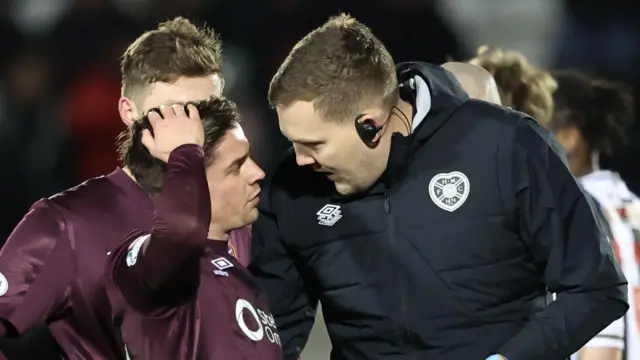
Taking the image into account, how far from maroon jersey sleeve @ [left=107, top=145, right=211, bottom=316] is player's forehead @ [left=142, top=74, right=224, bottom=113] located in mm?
643

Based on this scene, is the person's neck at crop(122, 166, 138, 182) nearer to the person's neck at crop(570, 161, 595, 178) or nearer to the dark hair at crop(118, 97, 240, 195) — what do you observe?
the dark hair at crop(118, 97, 240, 195)

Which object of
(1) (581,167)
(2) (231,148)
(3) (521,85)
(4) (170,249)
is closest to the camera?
(4) (170,249)

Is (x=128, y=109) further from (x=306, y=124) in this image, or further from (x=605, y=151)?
(x=605, y=151)

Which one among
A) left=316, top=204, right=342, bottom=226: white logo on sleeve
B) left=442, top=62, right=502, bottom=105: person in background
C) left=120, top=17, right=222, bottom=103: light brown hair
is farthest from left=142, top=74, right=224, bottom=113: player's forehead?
left=442, top=62, right=502, bottom=105: person in background

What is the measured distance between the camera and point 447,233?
7.93 feet

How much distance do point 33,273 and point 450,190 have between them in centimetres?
86

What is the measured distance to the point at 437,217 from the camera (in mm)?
2422

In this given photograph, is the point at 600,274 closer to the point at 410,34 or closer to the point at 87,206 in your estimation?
the point at 87,206

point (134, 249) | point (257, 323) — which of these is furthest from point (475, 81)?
point (134, 249)

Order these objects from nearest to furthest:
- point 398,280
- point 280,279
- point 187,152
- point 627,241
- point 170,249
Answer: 1. point 170,249
2. point 187,152
3. point 398,280
4. point 280,279
5. point 627,241

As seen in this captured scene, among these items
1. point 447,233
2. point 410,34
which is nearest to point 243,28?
point 410,34

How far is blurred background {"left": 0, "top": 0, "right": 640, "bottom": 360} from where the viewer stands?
557 centimetres

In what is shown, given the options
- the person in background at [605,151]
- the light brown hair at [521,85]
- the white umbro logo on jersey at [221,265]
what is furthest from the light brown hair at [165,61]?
the person in background at [605,151]

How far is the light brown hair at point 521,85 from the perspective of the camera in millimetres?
3527
